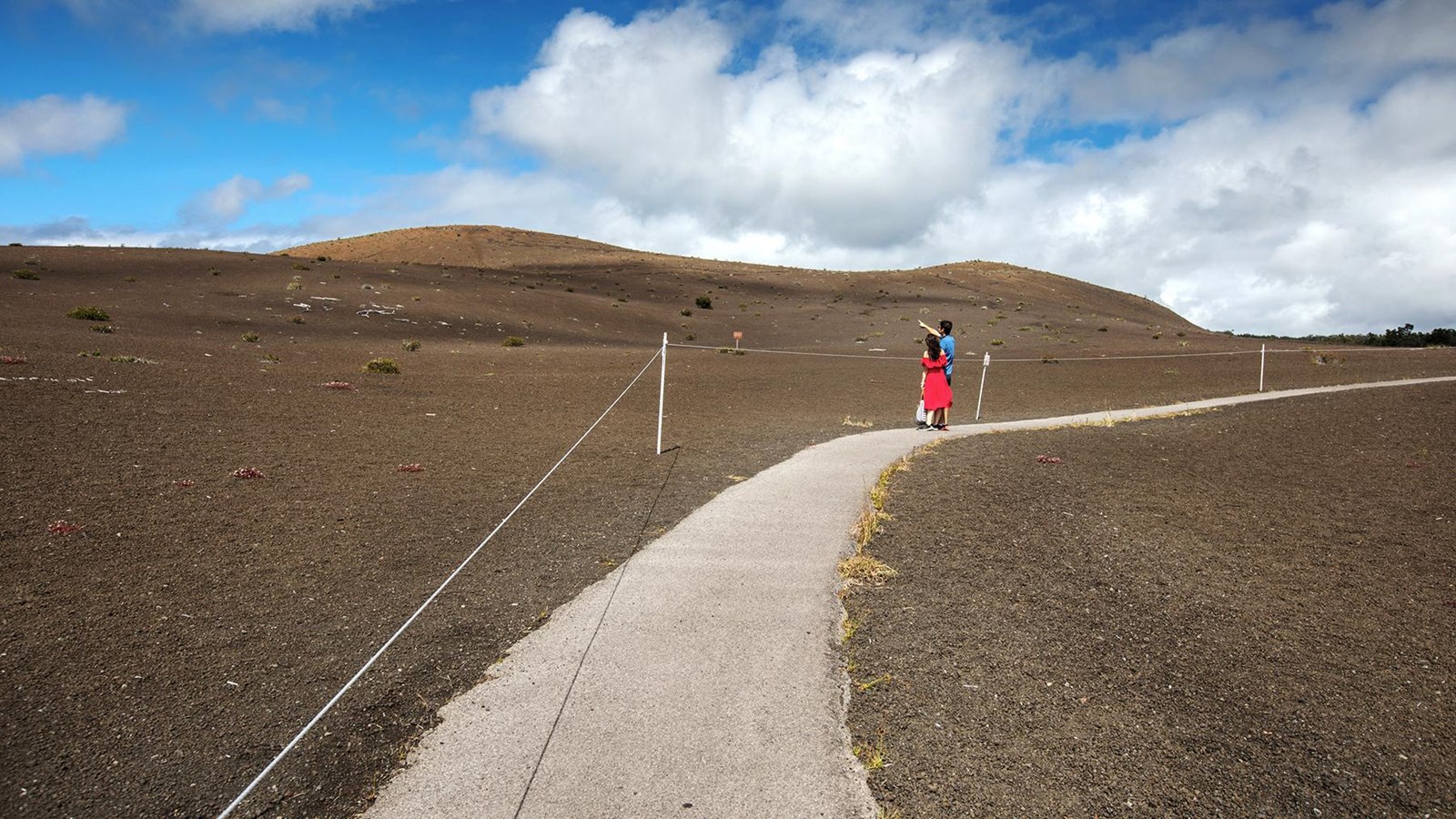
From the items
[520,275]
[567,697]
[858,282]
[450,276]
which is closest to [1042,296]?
[858,282]

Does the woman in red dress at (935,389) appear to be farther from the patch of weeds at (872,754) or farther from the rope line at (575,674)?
the patch of weeds at (872,754)

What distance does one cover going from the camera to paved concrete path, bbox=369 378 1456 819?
3.61m

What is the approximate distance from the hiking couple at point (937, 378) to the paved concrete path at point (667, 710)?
8.77 meters

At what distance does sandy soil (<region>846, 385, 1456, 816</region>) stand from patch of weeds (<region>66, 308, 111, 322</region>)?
29.3m

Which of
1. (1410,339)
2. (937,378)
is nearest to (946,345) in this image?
(937,378)

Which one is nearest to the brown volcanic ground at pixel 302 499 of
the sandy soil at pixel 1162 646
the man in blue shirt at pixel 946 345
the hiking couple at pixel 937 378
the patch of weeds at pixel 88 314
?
the patch of weeds at pixel 88 314

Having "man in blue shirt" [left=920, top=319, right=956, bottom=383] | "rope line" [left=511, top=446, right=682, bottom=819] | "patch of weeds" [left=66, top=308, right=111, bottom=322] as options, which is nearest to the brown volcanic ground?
"rope line" [left=511, top=446, right=682, bottom=819]

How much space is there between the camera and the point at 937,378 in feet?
50.9

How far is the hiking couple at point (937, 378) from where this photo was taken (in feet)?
49.0

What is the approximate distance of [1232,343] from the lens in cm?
4712

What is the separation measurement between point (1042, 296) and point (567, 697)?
88552 mm

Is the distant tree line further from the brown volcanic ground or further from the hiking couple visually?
the hiking couple

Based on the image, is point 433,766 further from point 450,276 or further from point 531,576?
point 450,276

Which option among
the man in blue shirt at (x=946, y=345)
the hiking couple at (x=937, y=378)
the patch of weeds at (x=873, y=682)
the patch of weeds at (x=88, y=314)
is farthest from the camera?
the patch of weeds at (x=88, y=314)
